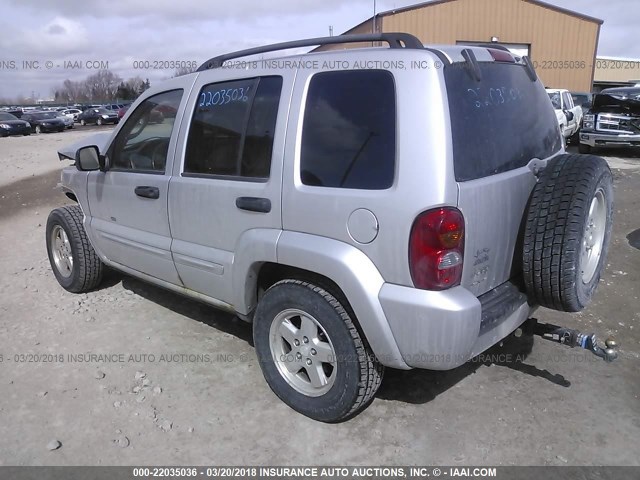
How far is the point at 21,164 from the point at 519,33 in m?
22.2

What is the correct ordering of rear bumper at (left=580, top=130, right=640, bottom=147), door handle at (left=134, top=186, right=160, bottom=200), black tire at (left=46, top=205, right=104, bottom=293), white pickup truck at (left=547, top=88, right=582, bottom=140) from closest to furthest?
door handle at (left=134, top=186, right=160, bottom=200)
black tire at (left=46, top=205, right=104, bottom=293)
rear bumper at (left=580, top=130, right=640, bottom=147)
white pickup truck at (left=547, top=88, right=582, bottom=140)

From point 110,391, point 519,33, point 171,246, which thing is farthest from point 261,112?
point 519,33

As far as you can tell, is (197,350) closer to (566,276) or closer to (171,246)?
(171,246)

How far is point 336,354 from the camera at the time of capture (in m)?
2.72

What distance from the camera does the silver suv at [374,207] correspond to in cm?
237

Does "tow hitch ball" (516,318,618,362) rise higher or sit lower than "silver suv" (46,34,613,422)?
lower

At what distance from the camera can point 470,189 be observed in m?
2.40

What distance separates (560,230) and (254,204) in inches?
62.3

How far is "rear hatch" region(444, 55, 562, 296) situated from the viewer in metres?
2.43

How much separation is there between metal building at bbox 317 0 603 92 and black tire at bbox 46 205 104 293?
21213 millimetres

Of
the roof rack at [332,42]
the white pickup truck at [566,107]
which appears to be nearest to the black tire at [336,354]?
the roof rack at [332,42]

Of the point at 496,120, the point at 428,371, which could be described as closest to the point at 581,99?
the point at 428,371

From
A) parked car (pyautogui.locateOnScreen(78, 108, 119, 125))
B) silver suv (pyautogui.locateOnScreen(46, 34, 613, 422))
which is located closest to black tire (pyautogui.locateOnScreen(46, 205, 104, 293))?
silver suv (pyautogui.locateOnScreen(46, 34, 613, 422))

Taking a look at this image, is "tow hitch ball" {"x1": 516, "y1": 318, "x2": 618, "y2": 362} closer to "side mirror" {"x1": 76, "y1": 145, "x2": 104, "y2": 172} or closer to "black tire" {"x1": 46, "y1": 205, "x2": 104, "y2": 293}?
"side mirror" {"x1": 76, "y1": 145, "x2": 104, "y2": 172}
